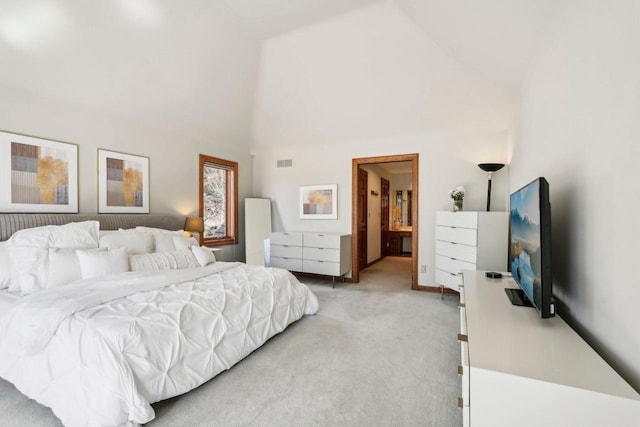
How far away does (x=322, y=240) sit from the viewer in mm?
4777

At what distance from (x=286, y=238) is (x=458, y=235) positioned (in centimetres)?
270

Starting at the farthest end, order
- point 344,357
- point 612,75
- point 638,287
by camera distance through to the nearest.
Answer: point 344,357 → point 612,75 → point 638,287

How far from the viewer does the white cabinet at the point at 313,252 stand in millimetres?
4699

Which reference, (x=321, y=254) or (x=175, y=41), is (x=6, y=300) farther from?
(x=321, y=254)

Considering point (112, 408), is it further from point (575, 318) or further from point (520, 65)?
point (520, 65)

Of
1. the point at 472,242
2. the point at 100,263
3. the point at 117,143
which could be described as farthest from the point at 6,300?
the point at 472,242

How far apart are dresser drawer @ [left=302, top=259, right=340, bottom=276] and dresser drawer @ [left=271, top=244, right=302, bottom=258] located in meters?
0.20

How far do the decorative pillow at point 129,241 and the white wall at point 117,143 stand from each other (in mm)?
720

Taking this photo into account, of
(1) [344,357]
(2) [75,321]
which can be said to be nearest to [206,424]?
(2) [75,321]

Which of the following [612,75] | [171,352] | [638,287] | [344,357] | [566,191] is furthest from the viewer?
[344,357]

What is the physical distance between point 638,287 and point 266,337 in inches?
91.8

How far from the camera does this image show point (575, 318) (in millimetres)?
1454

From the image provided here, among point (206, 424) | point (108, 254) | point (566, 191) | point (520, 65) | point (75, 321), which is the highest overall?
point (520, 65)

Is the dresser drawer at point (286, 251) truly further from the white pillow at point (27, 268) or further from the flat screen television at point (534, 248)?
the flat screen television at point (534, 248)
